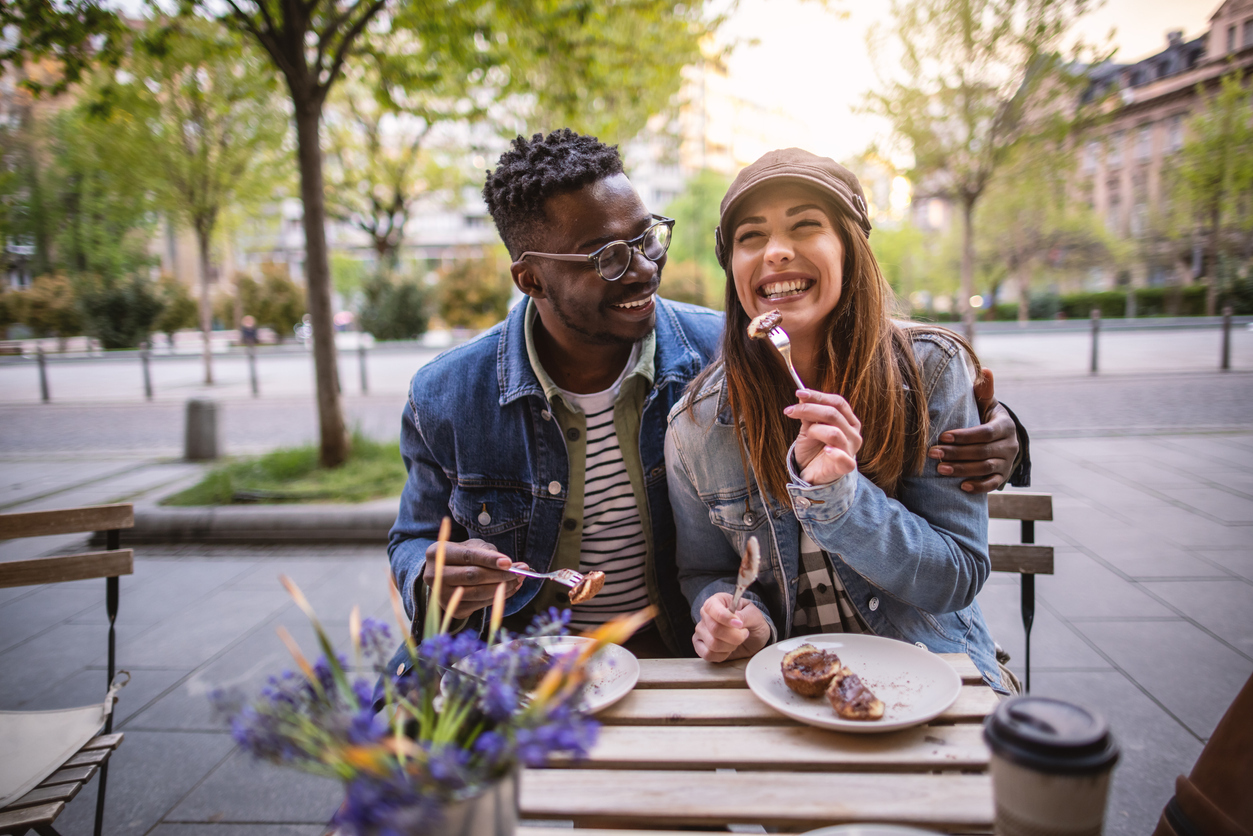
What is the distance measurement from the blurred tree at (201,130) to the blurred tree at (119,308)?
189cm

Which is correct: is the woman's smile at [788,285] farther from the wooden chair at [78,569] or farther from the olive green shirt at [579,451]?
the wooden chair at [78,569]

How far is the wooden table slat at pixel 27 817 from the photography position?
1462mm

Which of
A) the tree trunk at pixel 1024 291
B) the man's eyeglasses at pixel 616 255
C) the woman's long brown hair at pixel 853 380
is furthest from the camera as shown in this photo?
the tree trunk at pixel 1024 291

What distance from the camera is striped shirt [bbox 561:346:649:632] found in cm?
212

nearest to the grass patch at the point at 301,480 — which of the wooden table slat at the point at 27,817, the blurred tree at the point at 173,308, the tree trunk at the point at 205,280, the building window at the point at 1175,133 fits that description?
the wooden table slat at the point at 27,817

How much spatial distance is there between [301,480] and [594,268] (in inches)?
186

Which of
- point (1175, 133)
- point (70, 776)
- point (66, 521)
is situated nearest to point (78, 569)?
point (66, 521)

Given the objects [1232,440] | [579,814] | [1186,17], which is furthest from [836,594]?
[1232,440]

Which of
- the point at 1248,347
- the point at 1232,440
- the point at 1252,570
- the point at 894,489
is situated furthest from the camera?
the point at 1248,347

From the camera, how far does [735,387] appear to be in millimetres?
1835

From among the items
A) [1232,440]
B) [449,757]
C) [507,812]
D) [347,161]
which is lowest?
[1232,440]

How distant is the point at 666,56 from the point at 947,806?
304 inches

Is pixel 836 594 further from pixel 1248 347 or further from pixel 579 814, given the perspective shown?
pixel 1248 347

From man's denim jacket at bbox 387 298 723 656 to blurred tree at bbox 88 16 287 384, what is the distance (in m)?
8.86
